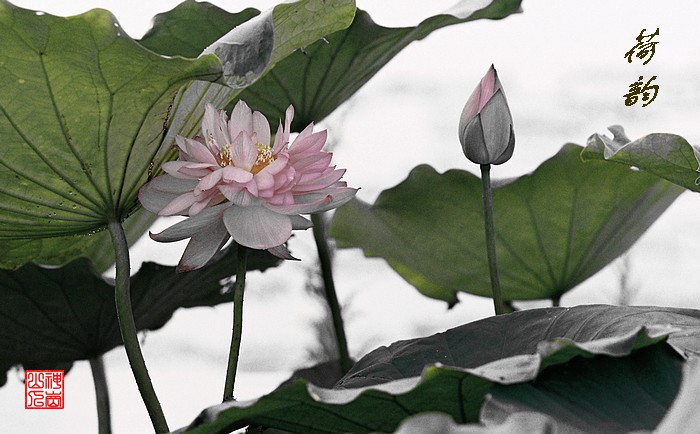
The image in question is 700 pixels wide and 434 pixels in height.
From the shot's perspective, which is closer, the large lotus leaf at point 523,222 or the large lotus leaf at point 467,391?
the large lotus leaf at point 467,391

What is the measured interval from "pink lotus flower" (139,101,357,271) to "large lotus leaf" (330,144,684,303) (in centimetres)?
36

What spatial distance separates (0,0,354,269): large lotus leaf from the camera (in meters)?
0.53

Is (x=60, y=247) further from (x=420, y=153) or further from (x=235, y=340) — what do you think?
(x=420, y=153)

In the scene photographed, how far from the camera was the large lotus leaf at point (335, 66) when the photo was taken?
32.6 inches

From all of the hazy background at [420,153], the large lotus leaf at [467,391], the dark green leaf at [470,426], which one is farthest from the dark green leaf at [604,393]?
the hazy background at [420,153]

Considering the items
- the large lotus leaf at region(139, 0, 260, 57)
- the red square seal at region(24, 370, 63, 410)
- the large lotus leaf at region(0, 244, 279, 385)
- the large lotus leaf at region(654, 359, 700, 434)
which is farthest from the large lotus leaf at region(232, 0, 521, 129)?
the large lotus leaf at region(654, 359, 700, 434)

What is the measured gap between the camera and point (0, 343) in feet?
3.11

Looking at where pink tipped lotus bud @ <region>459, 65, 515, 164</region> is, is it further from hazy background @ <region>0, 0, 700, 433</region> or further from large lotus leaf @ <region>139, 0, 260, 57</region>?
hazy background @ <region>0, 0, 700, 433</region>

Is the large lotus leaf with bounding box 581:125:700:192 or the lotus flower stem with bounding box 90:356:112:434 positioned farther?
the lotus flower stem with bounding box 90:356:112:434

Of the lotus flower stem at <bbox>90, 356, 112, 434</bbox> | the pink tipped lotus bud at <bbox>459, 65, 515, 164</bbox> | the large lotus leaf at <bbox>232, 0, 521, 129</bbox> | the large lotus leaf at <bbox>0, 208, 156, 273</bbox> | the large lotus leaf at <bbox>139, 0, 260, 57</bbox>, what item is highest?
the large lotus leaf at <bbox>139, 0, 260, 57</bbox>

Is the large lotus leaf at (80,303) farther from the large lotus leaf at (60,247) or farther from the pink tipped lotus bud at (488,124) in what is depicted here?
the pink tipped lotus bud at (488,124)

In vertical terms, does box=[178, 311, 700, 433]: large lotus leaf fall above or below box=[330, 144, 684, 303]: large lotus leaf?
below

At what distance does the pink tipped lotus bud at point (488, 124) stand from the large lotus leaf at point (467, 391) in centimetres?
25

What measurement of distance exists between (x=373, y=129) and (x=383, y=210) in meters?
Result: 0.53
